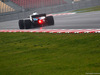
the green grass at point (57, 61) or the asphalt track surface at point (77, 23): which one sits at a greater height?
the green grass at point (57, 61)

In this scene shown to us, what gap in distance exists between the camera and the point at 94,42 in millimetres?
8852

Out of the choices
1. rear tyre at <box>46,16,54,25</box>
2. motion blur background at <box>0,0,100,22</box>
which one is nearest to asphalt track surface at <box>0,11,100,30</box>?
rear tyre at <box>46,16,54,25</box>

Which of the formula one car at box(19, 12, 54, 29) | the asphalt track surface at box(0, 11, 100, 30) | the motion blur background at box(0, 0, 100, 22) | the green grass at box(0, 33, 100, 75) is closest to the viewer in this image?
the green grass at box(0, 33, 100, 75)

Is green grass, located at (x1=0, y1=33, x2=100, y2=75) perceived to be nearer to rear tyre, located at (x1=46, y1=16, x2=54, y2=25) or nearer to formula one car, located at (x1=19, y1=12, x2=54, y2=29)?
formula one car, located at (x1=19, y1=12, x2=54, y2=29)

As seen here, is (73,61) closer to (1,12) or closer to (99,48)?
(99,48)

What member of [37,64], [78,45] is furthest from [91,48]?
[37,64]

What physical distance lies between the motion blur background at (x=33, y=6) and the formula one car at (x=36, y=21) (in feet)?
41.0

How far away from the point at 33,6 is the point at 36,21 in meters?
16.2

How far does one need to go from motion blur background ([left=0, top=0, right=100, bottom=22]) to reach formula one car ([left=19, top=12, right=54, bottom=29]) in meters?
12.5

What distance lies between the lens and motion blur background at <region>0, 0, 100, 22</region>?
3033cm

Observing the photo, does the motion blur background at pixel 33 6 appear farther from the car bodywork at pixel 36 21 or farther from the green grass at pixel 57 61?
the green grass at pixel 57 61

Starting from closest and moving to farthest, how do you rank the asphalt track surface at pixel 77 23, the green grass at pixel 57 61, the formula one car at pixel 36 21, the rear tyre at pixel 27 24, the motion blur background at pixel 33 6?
1. the green grass at pixel 57 61
2. the asphalt track surface at pixel 77 23
3. the formula one car at pixel 36 21
4. the rear tyre at pixel 27 24
5. the motion blur background at pixel 33 6

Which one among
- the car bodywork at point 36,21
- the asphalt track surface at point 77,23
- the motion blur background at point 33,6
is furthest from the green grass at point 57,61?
the motion blur background at point 33,6

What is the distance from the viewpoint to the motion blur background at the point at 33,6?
3033 centimetres
